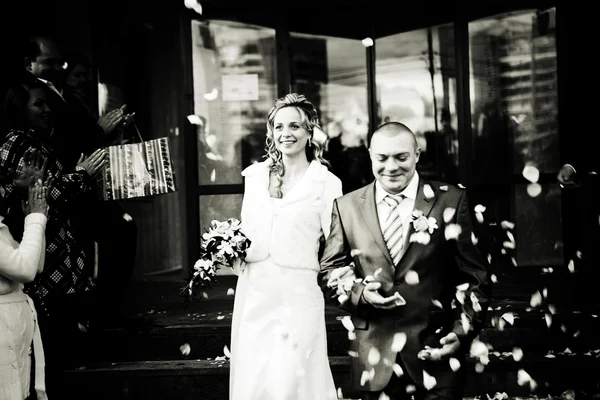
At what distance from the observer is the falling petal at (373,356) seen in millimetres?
4004

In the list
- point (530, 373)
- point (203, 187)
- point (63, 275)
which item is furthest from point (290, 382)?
point (203, 187)

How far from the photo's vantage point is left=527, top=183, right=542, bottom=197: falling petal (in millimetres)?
9161

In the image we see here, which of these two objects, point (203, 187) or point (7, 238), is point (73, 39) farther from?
point (7, 238)

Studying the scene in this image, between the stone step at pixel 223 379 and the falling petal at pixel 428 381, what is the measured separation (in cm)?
240

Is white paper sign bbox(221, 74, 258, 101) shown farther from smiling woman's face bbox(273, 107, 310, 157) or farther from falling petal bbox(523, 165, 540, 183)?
smiling woman's face bbox(273, 107, 310, 157)

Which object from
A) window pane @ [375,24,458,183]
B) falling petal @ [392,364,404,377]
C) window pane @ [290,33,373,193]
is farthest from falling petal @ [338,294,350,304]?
window pane @ [375,24,458,183]

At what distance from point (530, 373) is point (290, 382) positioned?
6.66 feet

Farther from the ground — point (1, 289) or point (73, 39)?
point (73, 39)

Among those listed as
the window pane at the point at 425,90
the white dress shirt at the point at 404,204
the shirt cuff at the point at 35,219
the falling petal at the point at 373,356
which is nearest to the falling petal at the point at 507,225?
the window pane at the point at 425,90

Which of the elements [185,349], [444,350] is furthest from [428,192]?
[185,349]

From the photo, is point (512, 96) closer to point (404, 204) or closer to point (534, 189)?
point (534, 189)

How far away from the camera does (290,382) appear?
5.14 metres

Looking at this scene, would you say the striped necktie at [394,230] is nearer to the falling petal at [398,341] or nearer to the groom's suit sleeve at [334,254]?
the groom's suit sleeve at [334,254]

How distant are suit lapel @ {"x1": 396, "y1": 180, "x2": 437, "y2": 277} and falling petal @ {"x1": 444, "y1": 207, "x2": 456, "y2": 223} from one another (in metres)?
0.08
